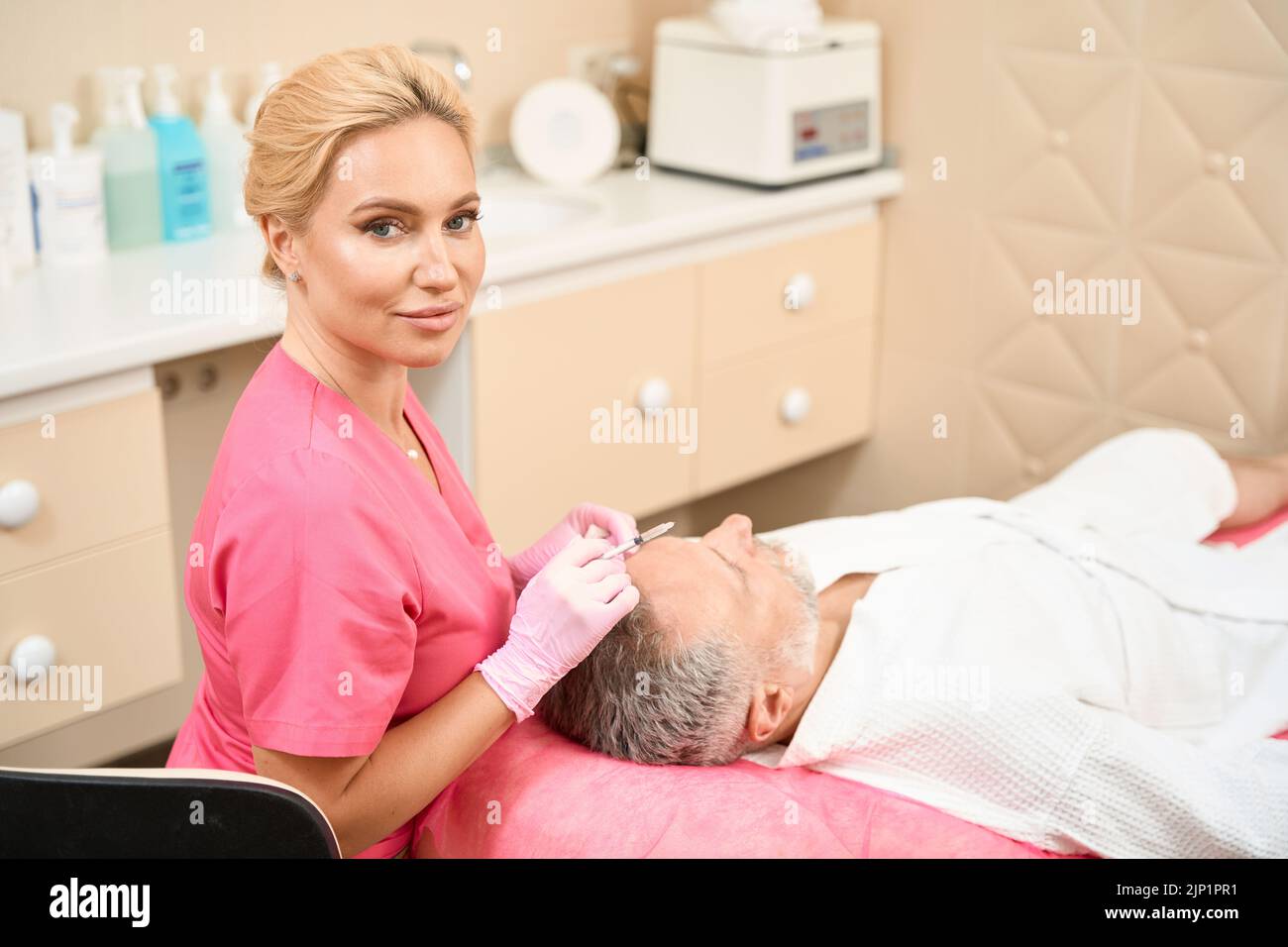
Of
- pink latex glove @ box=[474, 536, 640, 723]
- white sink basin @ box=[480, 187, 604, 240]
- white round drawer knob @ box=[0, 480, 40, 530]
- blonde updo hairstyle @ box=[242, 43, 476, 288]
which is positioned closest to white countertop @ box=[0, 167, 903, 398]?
white sink basin @ box=[480, 187, 604, 240]

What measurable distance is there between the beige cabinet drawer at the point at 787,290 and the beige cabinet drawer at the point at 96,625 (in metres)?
1.07

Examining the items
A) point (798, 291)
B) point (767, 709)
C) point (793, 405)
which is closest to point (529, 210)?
point (798, 291)

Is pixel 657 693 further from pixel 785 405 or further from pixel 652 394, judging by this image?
pixel 785 405

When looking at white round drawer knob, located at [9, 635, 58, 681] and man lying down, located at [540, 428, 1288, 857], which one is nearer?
man lying down, located at [540, 428, 1288, 857]

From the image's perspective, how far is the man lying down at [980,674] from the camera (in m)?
1.44

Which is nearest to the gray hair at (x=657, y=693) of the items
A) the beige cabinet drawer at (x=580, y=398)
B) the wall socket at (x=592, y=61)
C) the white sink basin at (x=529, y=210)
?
the beige cabinet drawer at (x=580, y=398)

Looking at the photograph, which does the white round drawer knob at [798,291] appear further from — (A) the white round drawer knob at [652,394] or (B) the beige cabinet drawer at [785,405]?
(A) the white round drawer knob at [652,394]

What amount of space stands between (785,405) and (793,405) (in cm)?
2

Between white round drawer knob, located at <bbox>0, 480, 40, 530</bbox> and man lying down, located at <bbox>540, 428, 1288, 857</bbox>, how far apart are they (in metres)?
0.73

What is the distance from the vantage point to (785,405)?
2791 mm

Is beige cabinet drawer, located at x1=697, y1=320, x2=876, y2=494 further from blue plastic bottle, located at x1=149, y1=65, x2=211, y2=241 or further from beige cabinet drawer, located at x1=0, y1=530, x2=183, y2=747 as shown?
beige cabinet drawer, located at x1=0, y1=530, x2=183, y2=747

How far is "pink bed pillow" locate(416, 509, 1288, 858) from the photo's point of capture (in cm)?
134
